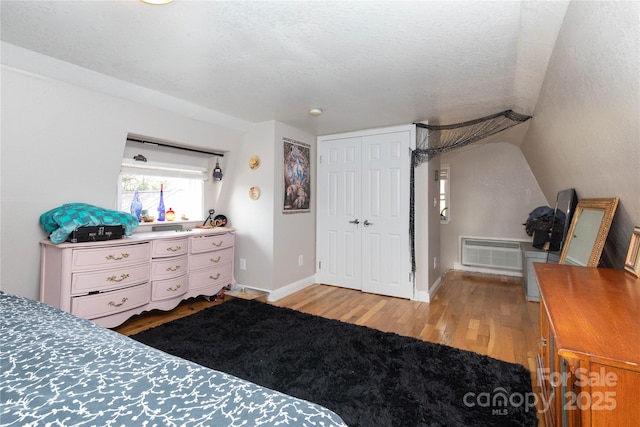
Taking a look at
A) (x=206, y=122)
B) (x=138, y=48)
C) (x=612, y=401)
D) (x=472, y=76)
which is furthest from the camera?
(x=206, y=122)

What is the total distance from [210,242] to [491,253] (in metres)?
4.44

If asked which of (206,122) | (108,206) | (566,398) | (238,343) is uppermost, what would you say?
(206,122)

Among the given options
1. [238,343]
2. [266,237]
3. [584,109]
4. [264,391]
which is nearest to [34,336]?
[264,391]

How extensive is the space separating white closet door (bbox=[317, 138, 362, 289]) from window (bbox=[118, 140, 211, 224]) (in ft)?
5.43

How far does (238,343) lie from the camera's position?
7.96 feet

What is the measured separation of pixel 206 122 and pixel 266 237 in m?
1.50

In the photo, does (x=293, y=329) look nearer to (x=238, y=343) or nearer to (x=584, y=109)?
(x=238, y=343)

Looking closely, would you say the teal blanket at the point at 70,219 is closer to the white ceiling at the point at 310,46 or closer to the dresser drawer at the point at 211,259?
the dresser drawer at the point at 211,259

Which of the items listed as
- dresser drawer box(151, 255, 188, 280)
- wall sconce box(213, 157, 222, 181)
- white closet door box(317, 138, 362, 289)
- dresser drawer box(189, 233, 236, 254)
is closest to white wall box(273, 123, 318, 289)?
white closet door box(317, 138, 362, 289)

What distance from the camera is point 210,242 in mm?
3406

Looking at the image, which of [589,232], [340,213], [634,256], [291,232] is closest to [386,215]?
[340,213]

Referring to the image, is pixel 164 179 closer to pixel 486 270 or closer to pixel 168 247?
pixel 168 247

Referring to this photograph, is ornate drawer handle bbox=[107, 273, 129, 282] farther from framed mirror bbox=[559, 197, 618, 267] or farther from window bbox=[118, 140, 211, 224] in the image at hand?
framed mirror bbox=[559, 197, 618, 267]

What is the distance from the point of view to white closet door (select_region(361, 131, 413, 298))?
12.1ft
